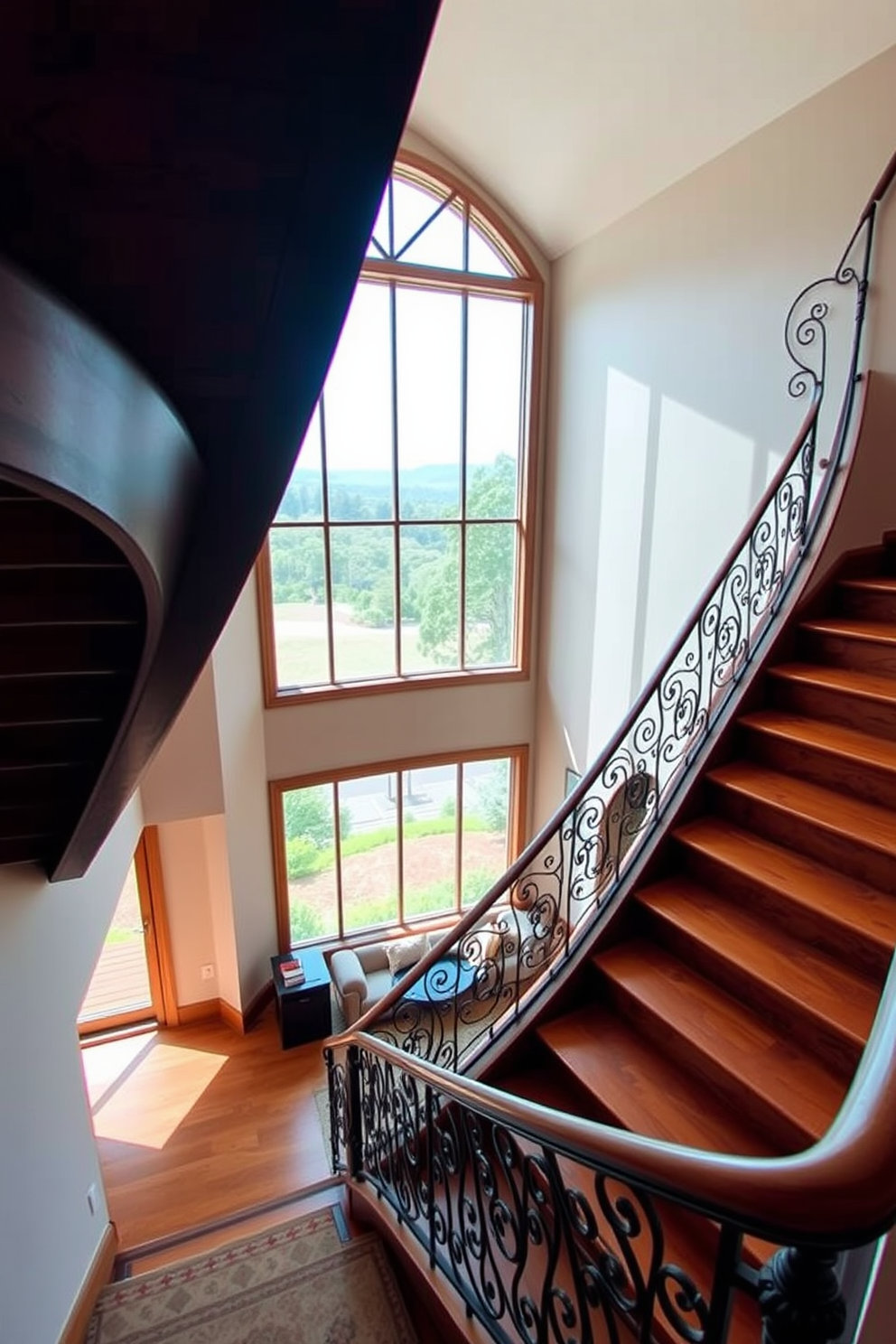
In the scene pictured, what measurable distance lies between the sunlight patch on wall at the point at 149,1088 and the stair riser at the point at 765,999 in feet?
14.1

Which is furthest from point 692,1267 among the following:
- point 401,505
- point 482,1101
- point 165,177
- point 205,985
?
point 401,505

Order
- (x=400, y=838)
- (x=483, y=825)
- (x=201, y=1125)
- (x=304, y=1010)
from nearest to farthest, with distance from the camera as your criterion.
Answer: (x=201, y=1125)
(x=304, y=1010)
(x=400, y=838)
(x=483, y=825)

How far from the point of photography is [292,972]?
19.3 feet

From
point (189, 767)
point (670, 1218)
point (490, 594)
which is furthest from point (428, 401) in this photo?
point (670, 1218)

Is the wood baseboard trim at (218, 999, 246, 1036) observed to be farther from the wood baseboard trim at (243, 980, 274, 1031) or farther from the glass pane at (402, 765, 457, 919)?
the glass pane at (402, 765, 457, 919)

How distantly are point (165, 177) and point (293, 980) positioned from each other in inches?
235

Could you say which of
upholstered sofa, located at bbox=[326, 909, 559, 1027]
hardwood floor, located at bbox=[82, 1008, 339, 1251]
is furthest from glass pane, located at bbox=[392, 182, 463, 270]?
hardwood floor, located at bbox=[82, 1008, 339, 1251]

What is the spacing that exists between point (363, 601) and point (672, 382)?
10.9ft

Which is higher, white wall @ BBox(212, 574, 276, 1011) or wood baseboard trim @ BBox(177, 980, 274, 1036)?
white wall @ BBox(212, 574, 276, 1011)

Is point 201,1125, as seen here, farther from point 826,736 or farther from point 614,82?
point 614,82

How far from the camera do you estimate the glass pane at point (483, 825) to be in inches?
288

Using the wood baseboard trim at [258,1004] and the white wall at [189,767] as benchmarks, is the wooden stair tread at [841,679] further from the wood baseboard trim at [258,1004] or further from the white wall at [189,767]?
the wood baseboard trim at [258,1004]

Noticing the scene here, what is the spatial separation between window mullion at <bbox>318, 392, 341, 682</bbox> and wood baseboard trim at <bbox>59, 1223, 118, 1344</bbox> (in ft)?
13.8

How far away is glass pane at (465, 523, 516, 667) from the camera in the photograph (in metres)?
6.90
